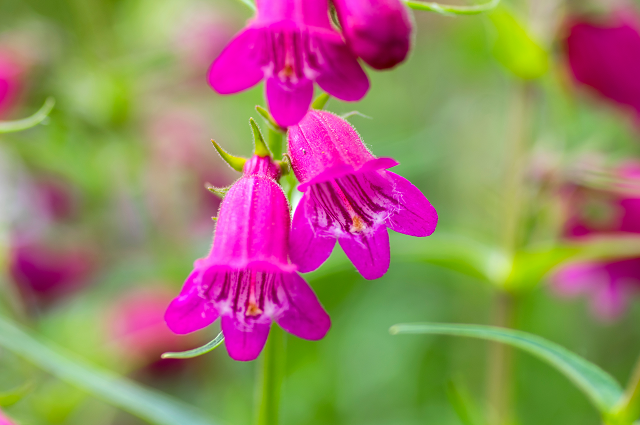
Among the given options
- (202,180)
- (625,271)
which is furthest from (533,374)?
(202,180)

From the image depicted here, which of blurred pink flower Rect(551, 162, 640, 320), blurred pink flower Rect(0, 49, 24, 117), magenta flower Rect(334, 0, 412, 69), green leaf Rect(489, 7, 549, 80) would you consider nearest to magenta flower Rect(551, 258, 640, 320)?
blurred pink flower Rect(551, 162, 640, 320)

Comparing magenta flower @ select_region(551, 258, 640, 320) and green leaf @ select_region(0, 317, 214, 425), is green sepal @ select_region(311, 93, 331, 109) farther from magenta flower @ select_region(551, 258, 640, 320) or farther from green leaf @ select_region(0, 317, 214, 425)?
magenta flower @ select_region(551, 258, 640, 320)

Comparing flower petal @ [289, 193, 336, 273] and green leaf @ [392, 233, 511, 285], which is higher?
flower petal @ [289, 193, 336, 273]

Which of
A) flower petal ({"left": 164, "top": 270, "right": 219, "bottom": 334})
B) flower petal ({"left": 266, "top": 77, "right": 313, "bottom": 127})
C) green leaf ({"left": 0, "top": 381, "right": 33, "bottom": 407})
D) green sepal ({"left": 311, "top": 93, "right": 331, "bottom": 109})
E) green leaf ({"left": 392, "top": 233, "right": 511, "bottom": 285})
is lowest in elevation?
green leaf ({"left": 392, "top": 233, "right": 511, "bottom": 285})

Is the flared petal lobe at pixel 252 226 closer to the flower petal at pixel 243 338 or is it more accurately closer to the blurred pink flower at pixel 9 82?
the flower petal at pixel 243 338

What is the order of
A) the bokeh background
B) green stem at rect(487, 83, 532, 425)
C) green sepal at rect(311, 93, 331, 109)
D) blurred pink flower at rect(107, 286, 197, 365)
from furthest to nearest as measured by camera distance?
blurred pink flower at rect(107, 286, 197, 365) < the bokeh background < green stem at rect(487, 83, 532, 425) < green sepal at rect(311, 93, 331, 109)

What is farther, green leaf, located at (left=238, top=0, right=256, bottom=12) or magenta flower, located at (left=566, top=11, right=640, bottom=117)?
magenta flower, located at (left=566, top=11, right=640, bottom=117)

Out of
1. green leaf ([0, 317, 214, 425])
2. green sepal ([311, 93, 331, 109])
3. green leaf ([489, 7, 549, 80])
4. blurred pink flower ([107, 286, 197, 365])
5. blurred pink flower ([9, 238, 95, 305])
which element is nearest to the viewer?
green sepal ([311, 93, 331, 109])
